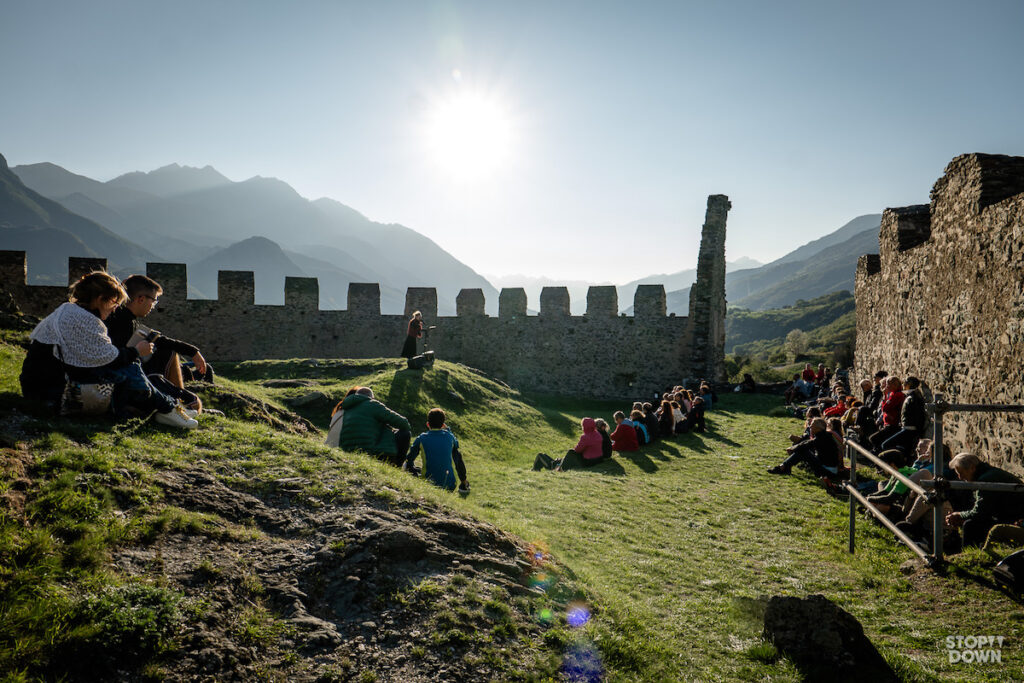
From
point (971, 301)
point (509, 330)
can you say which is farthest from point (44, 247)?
point (971, 301)

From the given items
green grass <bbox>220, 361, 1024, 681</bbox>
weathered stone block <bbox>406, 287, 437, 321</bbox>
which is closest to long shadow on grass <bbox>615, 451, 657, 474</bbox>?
green grass <bbox>220, 361, 1024, 681</bbox>

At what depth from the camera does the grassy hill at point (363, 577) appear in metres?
3.05

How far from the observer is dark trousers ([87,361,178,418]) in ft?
17.9

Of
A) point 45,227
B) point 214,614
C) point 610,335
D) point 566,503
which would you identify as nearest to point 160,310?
point 610,335

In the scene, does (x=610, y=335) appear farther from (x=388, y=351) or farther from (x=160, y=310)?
(x=160, y=310)

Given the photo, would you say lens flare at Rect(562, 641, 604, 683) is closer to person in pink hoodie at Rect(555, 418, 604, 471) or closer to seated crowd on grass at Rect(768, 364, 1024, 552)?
seated crowd on grass at Rect(768, 364, 1024, 552)

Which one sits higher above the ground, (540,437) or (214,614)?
(214,614)

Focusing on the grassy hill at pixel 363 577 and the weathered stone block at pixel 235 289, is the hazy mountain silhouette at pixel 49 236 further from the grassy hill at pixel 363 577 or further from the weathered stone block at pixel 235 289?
the grassy hill at pixel 363 577

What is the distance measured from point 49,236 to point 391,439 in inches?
5587

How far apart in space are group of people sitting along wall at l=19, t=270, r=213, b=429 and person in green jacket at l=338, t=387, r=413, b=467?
2.22 meters

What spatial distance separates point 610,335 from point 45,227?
14556cm

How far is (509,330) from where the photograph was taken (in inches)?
1074

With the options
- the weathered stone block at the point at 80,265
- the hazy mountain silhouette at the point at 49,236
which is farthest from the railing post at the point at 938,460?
the hazy mountain silhouette at the point at 49,236

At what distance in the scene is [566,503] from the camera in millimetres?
8664
